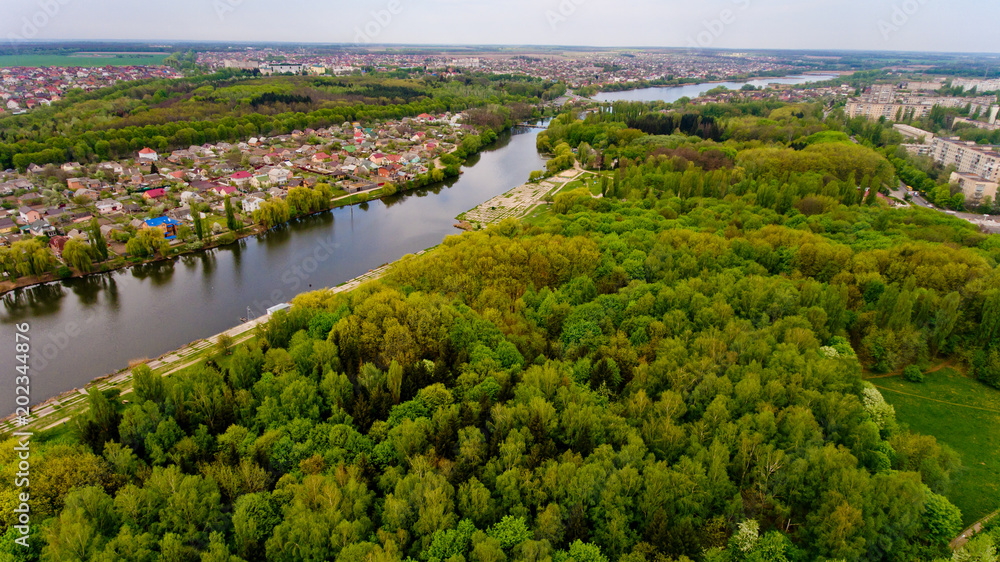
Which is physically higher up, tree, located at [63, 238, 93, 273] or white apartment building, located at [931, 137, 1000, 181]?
white apartment building, located at [931, 137, 1000, 181]

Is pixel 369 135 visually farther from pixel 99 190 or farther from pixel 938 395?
pixel 938 395

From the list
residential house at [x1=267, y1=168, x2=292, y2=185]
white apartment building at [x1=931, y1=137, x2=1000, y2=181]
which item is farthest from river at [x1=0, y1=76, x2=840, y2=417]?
white apartment building at [x1=931, y1=137, x2=1000, y2=181]

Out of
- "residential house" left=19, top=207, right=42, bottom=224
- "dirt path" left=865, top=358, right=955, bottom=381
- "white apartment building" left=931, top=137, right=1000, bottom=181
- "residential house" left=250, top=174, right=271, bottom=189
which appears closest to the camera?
"dirt path" left=865, top=358, right=955, bottom=381

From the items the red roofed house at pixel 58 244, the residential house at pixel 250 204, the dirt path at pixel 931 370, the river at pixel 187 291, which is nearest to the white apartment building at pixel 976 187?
the dirt path at pixel 931 370

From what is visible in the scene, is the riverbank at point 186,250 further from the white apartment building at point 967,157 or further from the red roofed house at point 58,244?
the white apartment building at point 967,157

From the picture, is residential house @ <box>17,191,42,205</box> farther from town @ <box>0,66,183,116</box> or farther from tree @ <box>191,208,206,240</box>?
town @ <box>0,66,183,116</box>

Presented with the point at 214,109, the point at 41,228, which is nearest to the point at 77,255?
the point at 41,228
